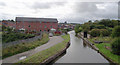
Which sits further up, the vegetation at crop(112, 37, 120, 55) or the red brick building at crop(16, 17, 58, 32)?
the red brick building at crop(16, 17, 58, 32)

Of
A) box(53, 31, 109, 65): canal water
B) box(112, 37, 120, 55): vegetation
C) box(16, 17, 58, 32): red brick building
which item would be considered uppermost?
box(16, 17, 58, 32): red brick building

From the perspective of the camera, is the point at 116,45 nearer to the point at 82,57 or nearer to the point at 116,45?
the point at 116,45

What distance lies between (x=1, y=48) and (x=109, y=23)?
50120 mm

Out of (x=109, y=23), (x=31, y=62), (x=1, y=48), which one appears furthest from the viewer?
(x=109, y=23)

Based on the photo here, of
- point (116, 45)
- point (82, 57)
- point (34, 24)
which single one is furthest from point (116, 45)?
point (34, 24)

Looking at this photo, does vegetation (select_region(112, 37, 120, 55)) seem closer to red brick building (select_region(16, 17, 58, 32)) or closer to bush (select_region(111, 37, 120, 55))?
bush (select_region(111, 37, 120, 55))

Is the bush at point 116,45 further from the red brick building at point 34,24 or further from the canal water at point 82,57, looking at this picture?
the red brick building at point 34,24

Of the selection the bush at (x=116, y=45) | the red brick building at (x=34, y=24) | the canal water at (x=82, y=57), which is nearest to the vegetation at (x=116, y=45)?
the bush at (x=116, y=45)

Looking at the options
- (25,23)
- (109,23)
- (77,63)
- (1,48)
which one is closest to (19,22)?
(25,23)

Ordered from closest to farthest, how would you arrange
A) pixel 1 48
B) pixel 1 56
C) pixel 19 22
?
pixel 1 56 < pixel 1 48 < pixel 19 22

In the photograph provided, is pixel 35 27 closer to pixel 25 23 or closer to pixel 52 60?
pixel 25 23

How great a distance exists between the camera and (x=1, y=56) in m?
→ 9.63

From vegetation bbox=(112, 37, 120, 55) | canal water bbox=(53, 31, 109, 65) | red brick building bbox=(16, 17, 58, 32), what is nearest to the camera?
vegetation bbox=(112, 37, 120, 55)

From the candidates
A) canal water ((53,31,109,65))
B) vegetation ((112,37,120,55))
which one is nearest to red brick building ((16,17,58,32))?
canal water ((53,31,109,65))
